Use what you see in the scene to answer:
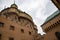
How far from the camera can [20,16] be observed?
39.8 meters

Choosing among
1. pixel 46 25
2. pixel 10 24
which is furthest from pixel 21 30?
pixel 46 25

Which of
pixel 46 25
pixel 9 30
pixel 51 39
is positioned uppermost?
pixel 9 30

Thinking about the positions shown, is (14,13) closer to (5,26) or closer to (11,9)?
(11,9)

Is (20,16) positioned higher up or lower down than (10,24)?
higher up

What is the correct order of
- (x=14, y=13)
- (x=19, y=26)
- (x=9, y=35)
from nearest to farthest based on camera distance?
(x=9, y=35), (x=19, y=26), (x=14, y=13)

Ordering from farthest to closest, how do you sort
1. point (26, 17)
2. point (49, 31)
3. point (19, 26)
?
point (26, 17) < point (19, 26) < point (49, 31)

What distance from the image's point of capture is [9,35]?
95.6 feet

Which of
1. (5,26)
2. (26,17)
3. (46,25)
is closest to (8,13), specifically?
(26,17)

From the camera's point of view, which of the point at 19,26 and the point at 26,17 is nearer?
the point at 19,26

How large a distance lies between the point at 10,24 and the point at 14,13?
7.70 meters

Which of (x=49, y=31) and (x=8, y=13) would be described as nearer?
(x=49, y=31)

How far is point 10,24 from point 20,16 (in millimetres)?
9401

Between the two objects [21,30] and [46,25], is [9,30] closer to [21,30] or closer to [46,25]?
[21,30]

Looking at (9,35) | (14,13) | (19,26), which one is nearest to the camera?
(9,35)
